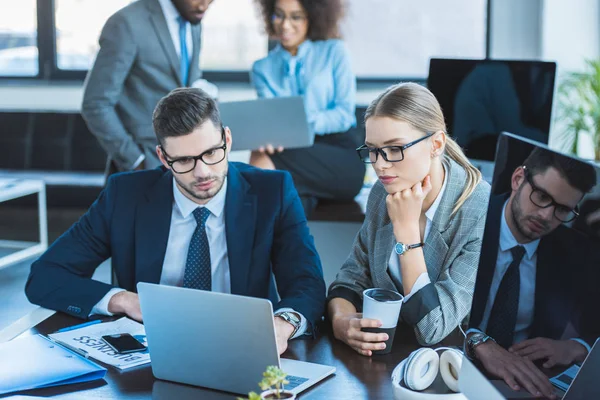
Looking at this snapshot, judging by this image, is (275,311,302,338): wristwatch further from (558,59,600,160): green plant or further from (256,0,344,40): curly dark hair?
(558,59,600,160): green plant

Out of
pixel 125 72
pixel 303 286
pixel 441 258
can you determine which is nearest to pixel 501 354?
pixel 441 258

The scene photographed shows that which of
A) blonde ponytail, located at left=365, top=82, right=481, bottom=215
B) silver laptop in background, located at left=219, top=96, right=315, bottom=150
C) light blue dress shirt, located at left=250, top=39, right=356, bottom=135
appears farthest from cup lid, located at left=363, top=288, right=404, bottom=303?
light blue dress shirt, located at left=250, top=39, right=356, bottom=135

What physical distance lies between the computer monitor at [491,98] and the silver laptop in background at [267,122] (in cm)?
64

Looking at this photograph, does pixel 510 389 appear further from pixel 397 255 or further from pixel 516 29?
pixel 516 29

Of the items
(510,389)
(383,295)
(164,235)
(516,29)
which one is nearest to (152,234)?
(164,235)

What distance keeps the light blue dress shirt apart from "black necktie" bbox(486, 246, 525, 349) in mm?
2459

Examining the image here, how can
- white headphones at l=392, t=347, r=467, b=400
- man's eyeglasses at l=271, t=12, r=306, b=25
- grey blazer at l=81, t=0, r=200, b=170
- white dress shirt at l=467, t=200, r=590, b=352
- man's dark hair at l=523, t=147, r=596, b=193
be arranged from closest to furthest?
1. man's dark hair at l=523, t=147, r=596, b=193
2. white dress shirt at l=467, t=200, r=590, b=352
3. white headphones at l=392, t=347, r=467, b=400
4. grey blazer at l=81, t=0, r=200, b=170
5. man's eyeglasses at l=271, t=12, r=306, b=25

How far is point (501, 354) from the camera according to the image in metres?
1.12

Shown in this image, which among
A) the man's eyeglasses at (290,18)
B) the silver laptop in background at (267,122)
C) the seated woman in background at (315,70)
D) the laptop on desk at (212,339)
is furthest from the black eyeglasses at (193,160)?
the man's eyeglasses at (290,18)

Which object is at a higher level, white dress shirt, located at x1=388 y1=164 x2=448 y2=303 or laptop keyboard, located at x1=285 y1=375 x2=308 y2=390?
white dress shirt, located at x1=388 y1=164 x2=448 y2=303

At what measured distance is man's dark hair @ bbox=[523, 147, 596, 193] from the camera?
3.09 feet

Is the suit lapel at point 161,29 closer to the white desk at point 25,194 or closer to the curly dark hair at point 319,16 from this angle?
the curly dark hair at point 319,16

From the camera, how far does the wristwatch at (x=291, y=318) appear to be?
1.67m

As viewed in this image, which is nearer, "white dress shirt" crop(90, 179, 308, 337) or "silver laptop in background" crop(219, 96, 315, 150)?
"white dress shirt" crop(90, 179, 308, 337)
